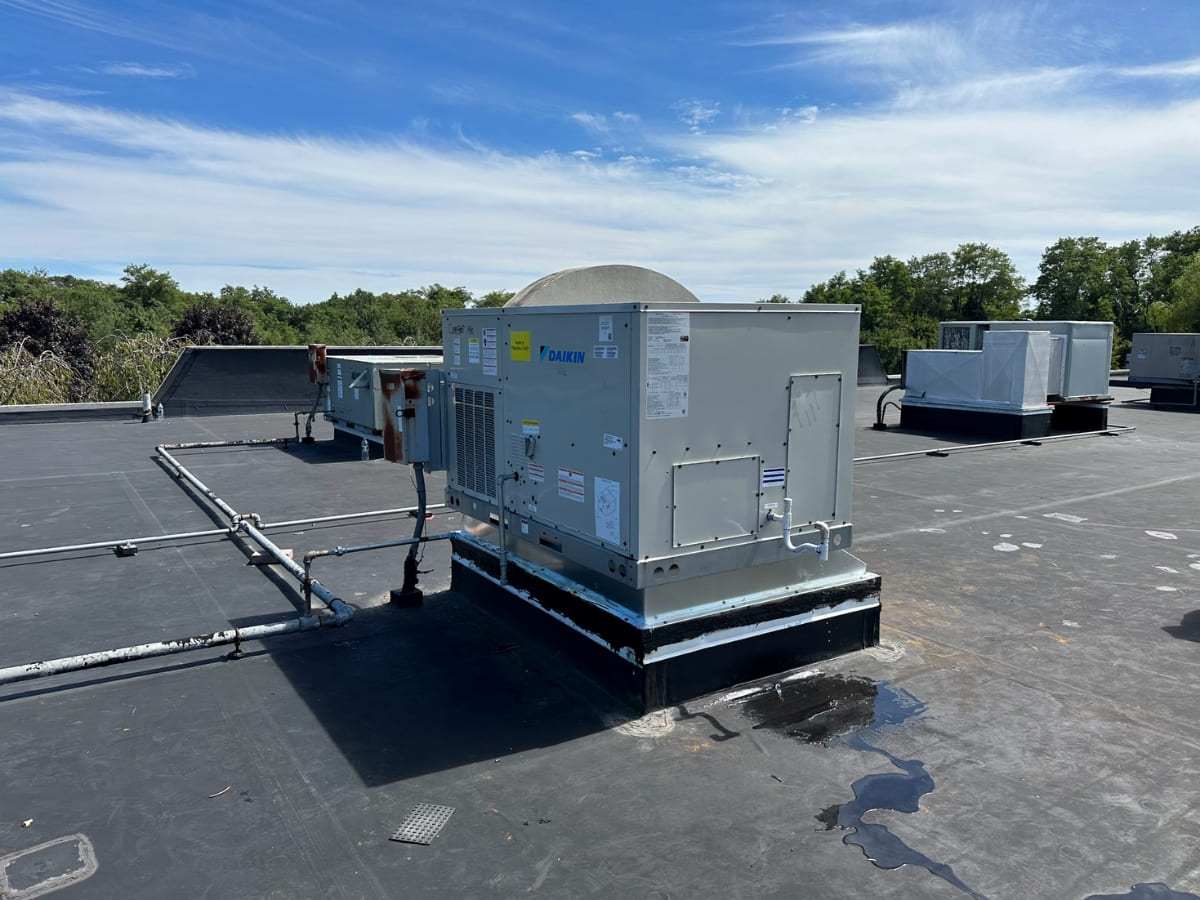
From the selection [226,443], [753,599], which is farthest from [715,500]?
[226,443]

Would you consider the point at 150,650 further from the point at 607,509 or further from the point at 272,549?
the point at 607,509

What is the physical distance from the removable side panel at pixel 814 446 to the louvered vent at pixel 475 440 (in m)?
1.80

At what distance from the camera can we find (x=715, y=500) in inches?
167

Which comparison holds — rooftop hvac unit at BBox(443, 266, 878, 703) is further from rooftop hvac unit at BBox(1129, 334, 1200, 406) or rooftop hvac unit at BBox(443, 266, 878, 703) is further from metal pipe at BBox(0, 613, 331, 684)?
rooftop hvac unit at BBox(1129, 334, 1200, 406)

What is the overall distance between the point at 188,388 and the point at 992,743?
17330mm

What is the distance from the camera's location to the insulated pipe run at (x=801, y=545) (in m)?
4.38

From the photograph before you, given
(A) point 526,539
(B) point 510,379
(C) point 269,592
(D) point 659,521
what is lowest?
(C) point 269,592

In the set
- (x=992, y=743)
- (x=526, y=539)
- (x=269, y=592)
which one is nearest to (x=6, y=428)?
(x=269, y=592)

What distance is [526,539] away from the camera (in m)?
5.06

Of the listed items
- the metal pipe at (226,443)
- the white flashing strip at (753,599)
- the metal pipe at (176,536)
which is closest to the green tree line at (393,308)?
the metal pipe at (226,443)

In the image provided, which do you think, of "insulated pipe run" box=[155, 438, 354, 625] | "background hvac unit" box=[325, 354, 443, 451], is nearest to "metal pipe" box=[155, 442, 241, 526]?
"insulated pipe run" box=[155, 438, 354, 625]

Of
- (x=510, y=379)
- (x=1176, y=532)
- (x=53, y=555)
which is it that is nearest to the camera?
(x=510, y=379)

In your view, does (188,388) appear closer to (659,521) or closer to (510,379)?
(510,379)

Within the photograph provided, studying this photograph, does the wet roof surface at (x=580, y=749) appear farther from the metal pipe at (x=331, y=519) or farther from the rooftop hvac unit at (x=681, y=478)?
the metal pipe at (x=331, y=519)
